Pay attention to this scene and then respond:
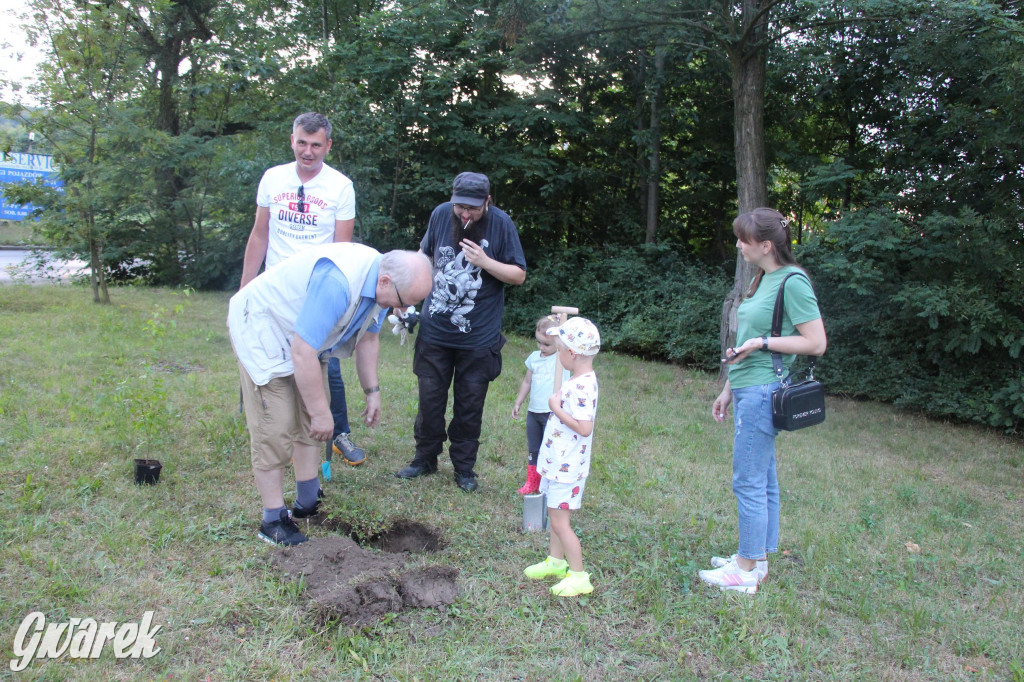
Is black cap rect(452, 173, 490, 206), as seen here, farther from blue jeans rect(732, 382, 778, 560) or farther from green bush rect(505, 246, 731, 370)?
green bush rect(505, 246, 731, 370)

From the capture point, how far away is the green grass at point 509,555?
285 cm

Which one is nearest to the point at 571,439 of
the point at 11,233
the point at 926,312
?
the point at 926,312

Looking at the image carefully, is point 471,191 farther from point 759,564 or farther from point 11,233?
point 11,233

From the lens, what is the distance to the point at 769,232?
3229 millimetres

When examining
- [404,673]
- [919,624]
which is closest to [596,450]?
[919,624]

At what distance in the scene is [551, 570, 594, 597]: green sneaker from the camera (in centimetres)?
328

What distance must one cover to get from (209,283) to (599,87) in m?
9.30

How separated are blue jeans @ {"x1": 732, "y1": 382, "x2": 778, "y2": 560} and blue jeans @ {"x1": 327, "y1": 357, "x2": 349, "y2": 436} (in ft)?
8.34

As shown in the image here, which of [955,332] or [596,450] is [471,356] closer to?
[596,450]

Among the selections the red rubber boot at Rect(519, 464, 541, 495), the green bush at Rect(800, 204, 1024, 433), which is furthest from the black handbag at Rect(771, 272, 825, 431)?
the green bush at Rect(800, 204, 1024, 433)

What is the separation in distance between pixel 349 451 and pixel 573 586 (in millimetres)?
2081

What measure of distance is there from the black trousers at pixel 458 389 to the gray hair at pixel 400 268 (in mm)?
1452

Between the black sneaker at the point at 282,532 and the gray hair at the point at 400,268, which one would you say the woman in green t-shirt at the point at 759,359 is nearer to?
the gray hair at the point at 400,268

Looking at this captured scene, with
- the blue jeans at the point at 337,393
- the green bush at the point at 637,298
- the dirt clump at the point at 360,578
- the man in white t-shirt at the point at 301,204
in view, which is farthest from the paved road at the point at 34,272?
the dirt clump at the point at 360,578
